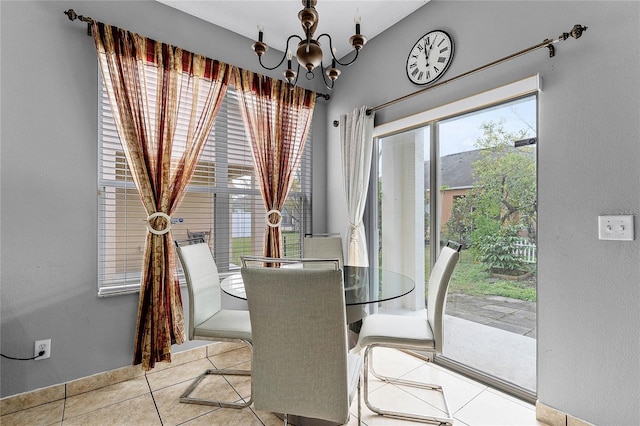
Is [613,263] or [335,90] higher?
[335,90]

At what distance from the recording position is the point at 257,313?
3.90ft

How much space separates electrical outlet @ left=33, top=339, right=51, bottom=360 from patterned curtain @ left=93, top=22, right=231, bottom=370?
0.47 m

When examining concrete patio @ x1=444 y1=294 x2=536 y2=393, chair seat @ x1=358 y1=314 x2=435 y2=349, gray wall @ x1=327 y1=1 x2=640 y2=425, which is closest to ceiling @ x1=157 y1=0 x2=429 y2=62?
gray wall @ x1=327 y1=1 x2=640 y2=425

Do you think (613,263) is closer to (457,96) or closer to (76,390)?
(457,96)

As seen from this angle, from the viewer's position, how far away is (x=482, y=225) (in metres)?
2.15

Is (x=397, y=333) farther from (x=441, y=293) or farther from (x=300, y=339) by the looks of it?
(x=300, y=339)

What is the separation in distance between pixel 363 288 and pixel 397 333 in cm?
31

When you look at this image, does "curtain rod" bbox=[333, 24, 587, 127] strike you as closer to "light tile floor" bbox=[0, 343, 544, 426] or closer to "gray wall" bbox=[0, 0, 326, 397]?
"light tile floor" bbox=[0, 343, 544, 426]

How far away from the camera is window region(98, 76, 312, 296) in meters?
2.13

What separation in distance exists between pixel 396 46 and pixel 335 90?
827 mm

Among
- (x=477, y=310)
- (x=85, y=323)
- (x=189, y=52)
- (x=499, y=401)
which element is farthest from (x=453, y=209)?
(x=85, y=323)

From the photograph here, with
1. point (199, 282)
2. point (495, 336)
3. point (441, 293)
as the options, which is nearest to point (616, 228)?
point (441, 293)

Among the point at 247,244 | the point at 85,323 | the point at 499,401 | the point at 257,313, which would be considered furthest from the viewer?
the point at 247,244

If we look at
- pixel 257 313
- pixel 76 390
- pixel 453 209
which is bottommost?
pixel 76 390
